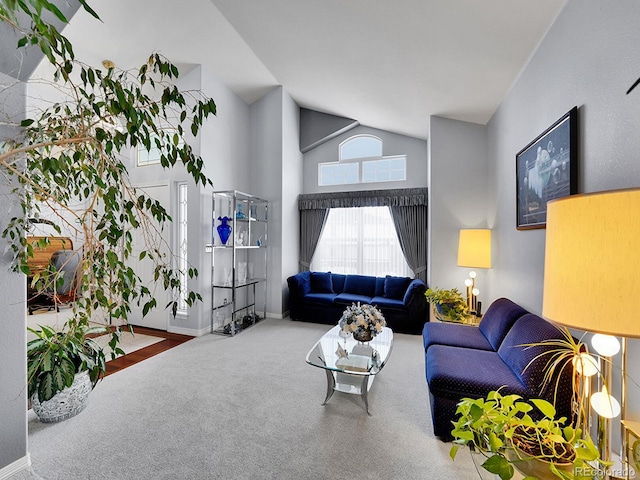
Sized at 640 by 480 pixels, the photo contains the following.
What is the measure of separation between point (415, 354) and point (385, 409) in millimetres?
1264

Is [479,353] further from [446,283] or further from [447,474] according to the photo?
[446,283]

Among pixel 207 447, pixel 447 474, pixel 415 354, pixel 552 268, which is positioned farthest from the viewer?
pixel 415 354

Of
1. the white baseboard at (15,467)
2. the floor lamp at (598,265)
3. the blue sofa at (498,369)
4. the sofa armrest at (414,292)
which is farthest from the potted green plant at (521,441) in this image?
the sofa armrest at (414,292)

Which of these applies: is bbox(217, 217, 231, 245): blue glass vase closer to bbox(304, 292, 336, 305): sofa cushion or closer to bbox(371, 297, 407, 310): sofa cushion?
bbox(304, 292, 336, 305): sofa cushion

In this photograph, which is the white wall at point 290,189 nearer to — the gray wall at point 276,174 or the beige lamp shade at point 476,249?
the gray wall at point 276,174

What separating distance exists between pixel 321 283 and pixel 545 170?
350 cm

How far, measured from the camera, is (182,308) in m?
4.16

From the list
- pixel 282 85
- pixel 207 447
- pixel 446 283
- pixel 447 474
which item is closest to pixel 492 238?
pixel 446 283

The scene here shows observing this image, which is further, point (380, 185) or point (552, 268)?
point (380, 185)

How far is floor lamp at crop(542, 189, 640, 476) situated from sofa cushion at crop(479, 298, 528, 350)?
158 cm

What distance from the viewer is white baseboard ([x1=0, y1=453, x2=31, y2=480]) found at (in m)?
1.54

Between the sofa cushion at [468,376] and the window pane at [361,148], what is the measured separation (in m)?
3.84

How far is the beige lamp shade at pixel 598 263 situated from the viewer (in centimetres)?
77

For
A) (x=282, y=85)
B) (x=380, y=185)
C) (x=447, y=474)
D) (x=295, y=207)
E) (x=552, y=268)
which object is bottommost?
(x=447, y=474)
